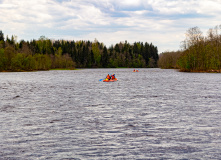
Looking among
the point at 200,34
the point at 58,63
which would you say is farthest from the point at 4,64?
the point at 200,34

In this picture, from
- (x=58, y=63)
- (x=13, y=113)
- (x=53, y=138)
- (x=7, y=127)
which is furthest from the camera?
(x=58, y=63)

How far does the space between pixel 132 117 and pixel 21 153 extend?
349 inches

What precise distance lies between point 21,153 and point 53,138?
7.34 feet

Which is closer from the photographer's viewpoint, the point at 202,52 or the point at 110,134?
the point at 110,134

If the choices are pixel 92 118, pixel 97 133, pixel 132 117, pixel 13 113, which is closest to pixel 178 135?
pixel 97 133

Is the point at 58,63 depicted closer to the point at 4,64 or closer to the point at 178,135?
the point at 4,64

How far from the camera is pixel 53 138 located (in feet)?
40.4

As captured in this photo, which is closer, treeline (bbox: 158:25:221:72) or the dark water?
the dark water

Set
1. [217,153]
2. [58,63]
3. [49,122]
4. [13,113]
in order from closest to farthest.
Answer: [217,153], [49,122], [13,113], [58,63]

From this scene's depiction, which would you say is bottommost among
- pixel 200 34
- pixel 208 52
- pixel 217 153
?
pixel 217 153

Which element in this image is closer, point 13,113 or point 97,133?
point 97,133

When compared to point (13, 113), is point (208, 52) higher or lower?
higher

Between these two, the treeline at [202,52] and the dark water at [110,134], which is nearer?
the dark water at [110,134]

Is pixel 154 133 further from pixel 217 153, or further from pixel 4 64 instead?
pixel 4 64
